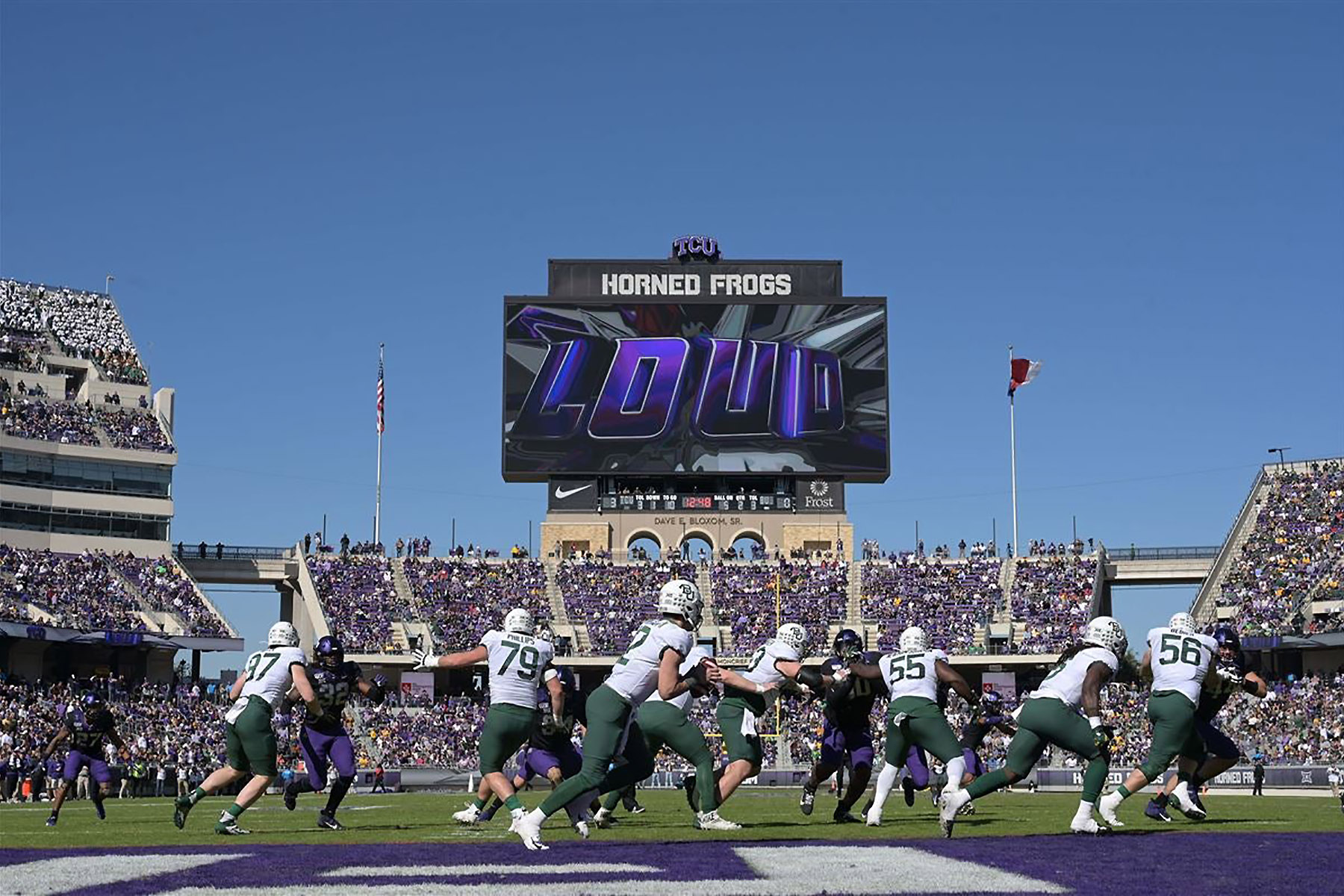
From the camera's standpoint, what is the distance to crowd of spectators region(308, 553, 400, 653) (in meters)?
70.2

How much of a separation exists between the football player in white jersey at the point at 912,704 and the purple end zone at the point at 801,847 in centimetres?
198

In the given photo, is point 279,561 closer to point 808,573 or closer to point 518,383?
point 518,383

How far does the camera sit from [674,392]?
73.2 meters

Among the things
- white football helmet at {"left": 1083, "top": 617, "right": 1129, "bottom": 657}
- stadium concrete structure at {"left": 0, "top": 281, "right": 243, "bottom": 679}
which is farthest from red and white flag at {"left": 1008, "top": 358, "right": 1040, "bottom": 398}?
white football helmet at {"left": 1083, "top": 617, "right": 1129, "bottom": 657}

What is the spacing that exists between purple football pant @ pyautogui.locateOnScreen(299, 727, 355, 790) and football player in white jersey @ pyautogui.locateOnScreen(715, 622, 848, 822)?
4.08 meters

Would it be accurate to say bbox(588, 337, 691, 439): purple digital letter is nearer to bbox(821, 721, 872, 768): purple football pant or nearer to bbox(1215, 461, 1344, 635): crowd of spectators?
bbox(1215, 461, 1344, 635): crowd of spectators

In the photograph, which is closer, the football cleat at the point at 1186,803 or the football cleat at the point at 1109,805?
the football cleat at the point at 1109,805

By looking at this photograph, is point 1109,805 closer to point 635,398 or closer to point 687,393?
point 687,393

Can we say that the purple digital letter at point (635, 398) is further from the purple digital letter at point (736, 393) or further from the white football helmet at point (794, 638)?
the white football helmet at point (794, 638)

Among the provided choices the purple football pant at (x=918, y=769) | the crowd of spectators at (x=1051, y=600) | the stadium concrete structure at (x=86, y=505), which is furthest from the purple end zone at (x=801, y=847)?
the crowd of spectators at (x=1051, y=600)

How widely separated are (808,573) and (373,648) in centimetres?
1992

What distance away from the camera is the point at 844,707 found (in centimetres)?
1895

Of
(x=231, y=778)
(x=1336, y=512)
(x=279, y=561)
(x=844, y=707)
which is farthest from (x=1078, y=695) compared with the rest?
(x=279, y=561)

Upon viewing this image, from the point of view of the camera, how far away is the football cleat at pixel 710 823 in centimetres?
1554
